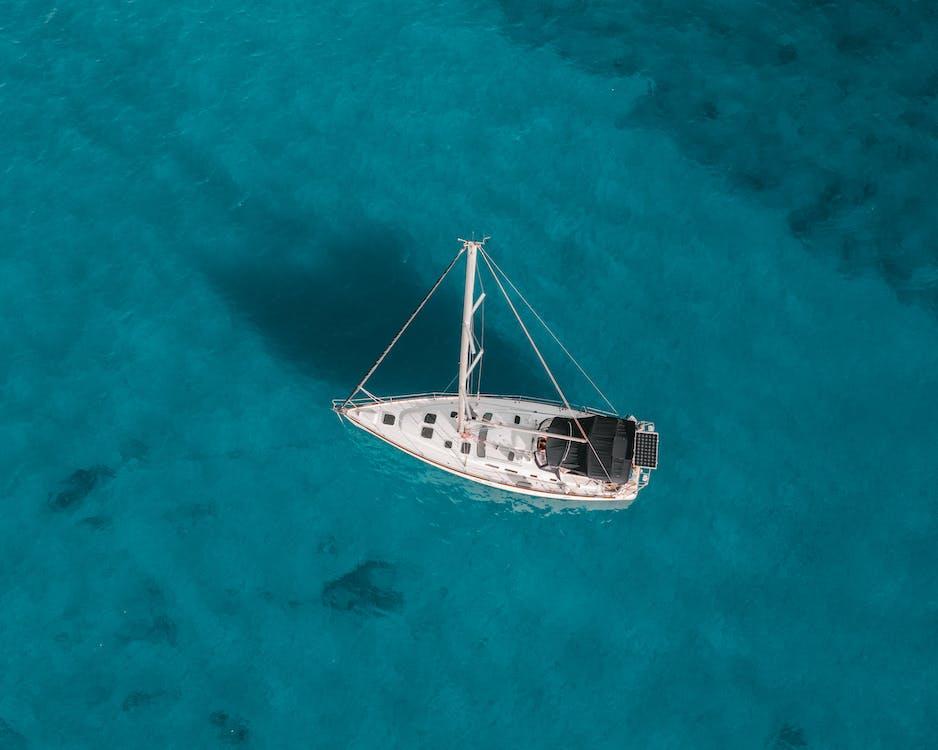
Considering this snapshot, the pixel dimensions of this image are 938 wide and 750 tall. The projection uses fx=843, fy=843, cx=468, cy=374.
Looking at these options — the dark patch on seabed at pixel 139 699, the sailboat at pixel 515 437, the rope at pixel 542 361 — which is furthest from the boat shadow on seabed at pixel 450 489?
the dark patch on seabed at pixel 139 699

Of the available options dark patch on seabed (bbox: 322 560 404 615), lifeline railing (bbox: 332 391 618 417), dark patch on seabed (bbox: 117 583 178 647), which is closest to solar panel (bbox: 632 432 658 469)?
lifeline railing (bbox: 332 391 618 417)

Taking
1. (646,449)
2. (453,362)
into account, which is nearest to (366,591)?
(453,362)

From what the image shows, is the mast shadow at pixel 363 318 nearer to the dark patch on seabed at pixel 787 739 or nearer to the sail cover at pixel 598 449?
the sail cover at pixel 598 449

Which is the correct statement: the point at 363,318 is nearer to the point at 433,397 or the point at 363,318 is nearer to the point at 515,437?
the point at 433,397

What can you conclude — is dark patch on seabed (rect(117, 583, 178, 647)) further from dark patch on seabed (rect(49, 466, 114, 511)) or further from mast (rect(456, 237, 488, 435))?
mast (rect(456, 237, 488, 435))

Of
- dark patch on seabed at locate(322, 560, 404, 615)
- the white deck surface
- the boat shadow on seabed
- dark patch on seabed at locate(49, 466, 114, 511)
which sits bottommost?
dark patch on seabed at locate(322, 560, 404, 615)

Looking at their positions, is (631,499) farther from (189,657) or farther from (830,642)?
(189,657)

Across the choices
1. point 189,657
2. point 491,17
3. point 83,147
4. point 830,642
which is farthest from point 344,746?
point 491,17
